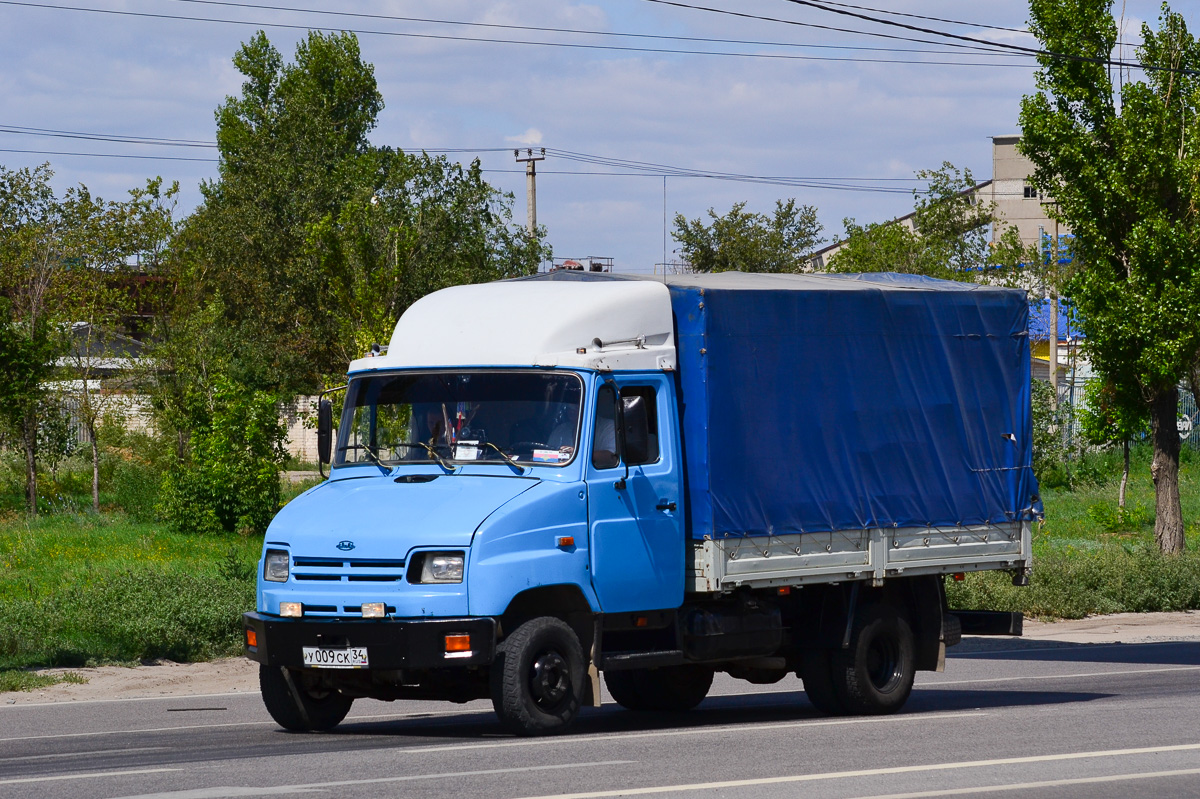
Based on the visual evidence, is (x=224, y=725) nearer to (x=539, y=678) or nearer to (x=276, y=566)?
(x=276, y=566)

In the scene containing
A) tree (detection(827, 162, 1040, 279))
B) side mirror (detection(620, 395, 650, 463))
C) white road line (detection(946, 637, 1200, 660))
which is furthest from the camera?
tree (detection(827, 162, 1040, 279))

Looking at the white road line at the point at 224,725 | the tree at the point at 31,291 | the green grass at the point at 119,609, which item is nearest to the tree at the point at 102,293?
the tree at the point at 31,291

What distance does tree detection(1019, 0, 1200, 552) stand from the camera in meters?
26.1

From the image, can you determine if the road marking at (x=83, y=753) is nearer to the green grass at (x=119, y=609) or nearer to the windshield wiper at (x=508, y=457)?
the windshield wiper at (x=508, y=457)

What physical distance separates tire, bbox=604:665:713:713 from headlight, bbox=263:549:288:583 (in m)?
3.60

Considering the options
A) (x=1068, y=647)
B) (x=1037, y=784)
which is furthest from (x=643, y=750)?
(x=1068, y=647)

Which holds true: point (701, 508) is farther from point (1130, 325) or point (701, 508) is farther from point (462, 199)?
point (462, 199)

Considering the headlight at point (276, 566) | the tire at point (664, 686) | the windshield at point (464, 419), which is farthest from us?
the tire at point (664, 686)

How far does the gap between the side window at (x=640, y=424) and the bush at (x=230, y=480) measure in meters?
17.7

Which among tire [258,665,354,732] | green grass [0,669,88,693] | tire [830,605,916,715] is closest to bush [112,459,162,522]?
green grass [0,669,88,693]

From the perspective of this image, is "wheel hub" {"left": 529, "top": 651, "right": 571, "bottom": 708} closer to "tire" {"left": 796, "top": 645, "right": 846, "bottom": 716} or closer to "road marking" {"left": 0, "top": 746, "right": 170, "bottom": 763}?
"road marking" {"left": 0, "top": 746, "right": 170, "bottom": 763}

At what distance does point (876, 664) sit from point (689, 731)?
7.32ft

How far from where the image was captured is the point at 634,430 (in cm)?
1077

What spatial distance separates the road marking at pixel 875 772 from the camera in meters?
8.01
